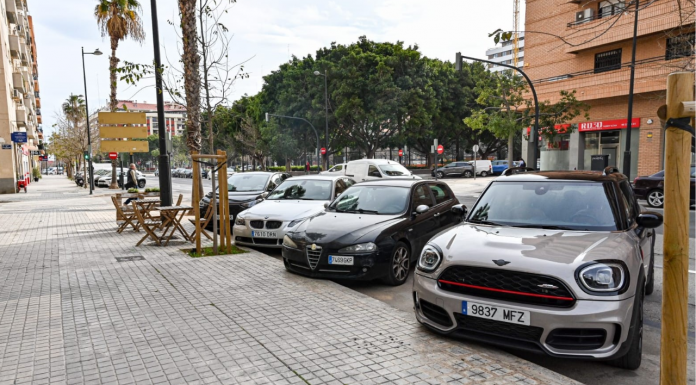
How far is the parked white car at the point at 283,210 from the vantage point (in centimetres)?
828

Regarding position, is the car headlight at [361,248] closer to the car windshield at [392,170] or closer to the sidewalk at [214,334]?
the sidewalk at [214,334]

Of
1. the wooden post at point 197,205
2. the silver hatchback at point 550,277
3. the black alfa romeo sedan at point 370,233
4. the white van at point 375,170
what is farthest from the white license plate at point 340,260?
the white van at point 375,170

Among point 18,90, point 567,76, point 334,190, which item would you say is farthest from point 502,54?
point 334,190

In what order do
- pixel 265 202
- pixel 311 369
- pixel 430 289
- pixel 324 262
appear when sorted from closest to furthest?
pixel 311 369, pixel 430 289, pixel 324 262, pixel 265 202

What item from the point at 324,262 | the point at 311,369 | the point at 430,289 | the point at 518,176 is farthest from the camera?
the point at 324,262

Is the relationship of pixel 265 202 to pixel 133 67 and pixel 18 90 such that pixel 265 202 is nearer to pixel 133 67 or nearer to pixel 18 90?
pixel 133 67

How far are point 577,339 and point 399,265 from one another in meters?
3.11

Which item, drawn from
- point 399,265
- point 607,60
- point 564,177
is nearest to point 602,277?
point 564,177

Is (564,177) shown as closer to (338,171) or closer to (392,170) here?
(392,170)

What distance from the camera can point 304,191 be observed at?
31.7 feet

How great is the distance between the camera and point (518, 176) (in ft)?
17.2

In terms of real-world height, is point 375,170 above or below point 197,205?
above

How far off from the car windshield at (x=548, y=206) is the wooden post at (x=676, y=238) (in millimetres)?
2102

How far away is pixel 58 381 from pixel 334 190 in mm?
6675
